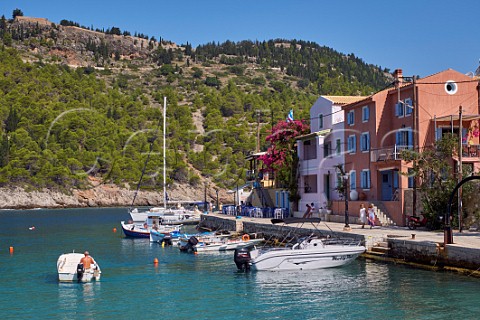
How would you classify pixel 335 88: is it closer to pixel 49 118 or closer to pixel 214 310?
pixel 49 118

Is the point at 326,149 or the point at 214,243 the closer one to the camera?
the point at 214,243

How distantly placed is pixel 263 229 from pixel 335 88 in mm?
147896

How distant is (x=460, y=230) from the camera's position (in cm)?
3409

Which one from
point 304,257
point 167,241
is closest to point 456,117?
point 304,257

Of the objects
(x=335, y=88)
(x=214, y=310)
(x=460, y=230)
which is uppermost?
(x=335, y=88)

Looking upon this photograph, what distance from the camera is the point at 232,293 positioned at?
26531 millimetres

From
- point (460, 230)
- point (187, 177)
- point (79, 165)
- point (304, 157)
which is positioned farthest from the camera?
point (187, 177)

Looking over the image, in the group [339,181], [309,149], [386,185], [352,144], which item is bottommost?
[386,185]

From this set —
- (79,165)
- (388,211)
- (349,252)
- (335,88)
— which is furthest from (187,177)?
(349,252)

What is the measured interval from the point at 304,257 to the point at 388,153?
14251 millimetres

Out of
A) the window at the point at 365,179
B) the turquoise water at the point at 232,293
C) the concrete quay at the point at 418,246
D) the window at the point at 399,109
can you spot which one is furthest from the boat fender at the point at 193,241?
the window at the point at 399,109

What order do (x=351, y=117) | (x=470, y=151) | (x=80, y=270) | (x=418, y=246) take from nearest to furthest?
(x=80, y=270), (x=418, y=246), (x=470, y=151), (x=351, y=117)

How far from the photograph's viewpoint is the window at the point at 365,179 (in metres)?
45.3

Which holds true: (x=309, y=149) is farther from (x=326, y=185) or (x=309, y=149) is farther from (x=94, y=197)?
(x=94, y=197)
